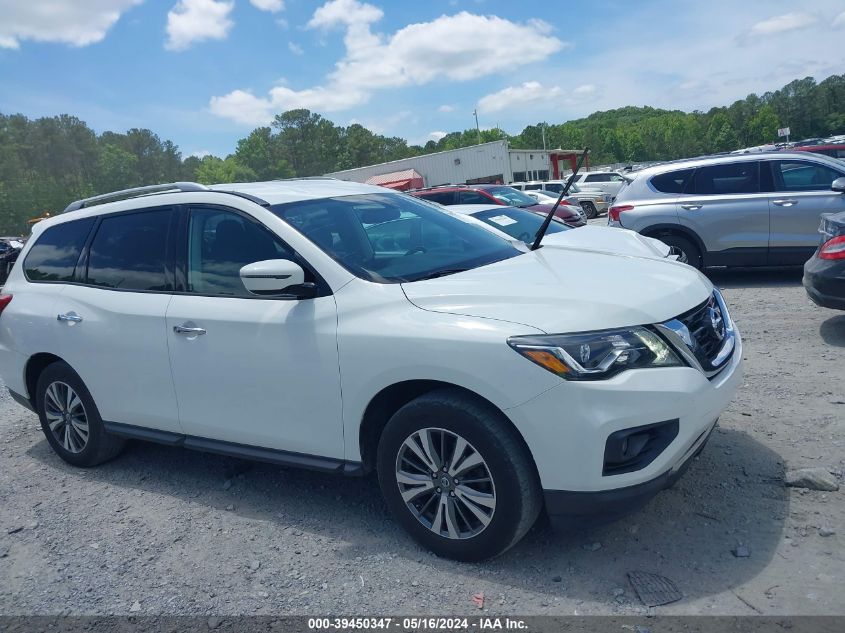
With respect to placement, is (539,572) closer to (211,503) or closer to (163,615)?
(163,615)

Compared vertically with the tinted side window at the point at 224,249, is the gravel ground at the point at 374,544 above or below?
below

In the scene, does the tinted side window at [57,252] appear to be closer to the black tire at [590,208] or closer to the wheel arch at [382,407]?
the wheel arch at [382,407]

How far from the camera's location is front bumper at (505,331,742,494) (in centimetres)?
290

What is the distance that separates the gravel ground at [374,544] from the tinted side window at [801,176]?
4.90 m

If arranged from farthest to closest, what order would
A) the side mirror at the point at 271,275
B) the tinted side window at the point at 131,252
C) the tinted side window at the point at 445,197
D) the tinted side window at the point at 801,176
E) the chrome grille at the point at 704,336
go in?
the tinted side window at the point at 445,197 → the tinted side window at the point at 801,176 → the tinted side window at the point at 131,252 → the side mirror at the point at 271,275 → the chrome grille at the point at 704,336

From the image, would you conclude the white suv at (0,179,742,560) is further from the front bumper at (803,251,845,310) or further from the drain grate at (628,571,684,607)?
the front bumper at (803,251,845,310)

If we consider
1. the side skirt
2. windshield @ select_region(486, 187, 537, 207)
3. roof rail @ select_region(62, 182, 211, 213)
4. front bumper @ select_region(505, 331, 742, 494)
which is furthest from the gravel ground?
windshield @ select_region(486, 187, 537, 207)

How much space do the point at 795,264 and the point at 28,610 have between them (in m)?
9.02

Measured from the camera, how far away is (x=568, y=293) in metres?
3.26

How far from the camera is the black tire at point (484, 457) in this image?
10.1 feet

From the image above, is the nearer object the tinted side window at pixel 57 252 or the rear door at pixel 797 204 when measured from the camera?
the tinted side window at pixel 57 252

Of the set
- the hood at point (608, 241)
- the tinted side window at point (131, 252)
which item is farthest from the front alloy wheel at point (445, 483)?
the hood at point (608, 241)

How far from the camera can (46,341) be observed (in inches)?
194

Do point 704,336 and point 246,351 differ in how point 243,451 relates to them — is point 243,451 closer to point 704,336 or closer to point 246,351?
point 246,351
